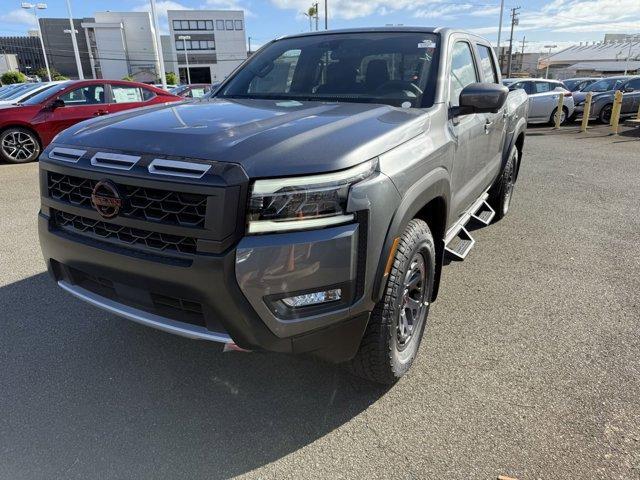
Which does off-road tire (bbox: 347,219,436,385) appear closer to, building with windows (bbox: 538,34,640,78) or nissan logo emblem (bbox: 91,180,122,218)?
nissan logo emblem (bbox: 91,180,122,218)

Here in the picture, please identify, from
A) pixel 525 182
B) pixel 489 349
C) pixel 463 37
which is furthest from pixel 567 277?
pixel 525 182

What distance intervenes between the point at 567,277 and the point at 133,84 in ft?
31.5

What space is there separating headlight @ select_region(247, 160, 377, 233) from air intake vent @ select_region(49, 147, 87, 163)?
1.00 meters

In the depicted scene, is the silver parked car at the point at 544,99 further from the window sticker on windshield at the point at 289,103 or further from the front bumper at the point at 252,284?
the front bumper at the point at 252,284

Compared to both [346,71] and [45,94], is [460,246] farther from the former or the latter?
[45,94]

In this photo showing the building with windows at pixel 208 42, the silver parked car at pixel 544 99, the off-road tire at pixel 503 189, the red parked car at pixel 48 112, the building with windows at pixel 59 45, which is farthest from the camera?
the building with windows at pixel 59 45

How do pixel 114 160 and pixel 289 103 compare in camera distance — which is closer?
pixel 114 160

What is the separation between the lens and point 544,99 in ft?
51.6

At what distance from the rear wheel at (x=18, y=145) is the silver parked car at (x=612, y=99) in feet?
54.6

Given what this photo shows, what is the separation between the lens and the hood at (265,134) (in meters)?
1.95

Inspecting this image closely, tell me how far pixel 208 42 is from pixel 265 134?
301ft

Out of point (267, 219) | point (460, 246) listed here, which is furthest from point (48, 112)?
point (267, 219)

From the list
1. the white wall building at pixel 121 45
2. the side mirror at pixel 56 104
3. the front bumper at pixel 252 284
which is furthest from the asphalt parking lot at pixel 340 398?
the white wall building at pixel 121 45

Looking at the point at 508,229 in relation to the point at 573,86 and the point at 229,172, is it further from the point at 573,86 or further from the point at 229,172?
the point at 573,86
